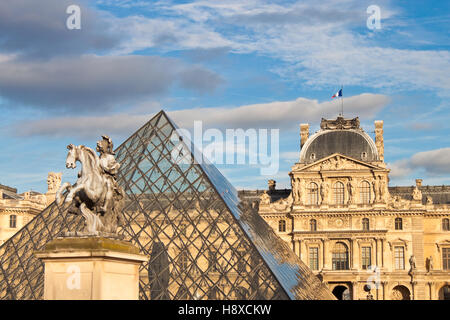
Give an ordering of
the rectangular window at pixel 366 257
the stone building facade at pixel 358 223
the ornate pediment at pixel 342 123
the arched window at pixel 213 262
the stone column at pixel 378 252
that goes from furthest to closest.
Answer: the ornate pediment at pixel 342 123
the rectangular window at pixel 366 257
the stone building facade at pixel 358 223
the stone column at pixel 378 252
the arched window at pixel 213 262

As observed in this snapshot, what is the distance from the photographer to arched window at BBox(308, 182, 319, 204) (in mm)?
68062

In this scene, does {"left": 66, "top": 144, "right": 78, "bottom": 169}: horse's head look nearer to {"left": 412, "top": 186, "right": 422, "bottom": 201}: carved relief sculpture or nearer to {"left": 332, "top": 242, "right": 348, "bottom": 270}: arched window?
{"left": 332, "top": 242, "right": 348, "bottom": 270}: arched window

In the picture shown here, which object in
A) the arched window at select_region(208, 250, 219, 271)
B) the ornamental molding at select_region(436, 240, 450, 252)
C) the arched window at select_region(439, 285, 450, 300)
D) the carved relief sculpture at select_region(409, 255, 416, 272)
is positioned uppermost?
the ornamental molding at select_region(436, 240, 450, 252)

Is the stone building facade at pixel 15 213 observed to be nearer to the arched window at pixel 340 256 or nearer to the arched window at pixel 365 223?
the arched window at pixel 340 256

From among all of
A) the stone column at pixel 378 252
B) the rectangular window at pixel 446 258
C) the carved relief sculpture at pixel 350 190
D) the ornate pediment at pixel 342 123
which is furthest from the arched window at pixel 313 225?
the rectangular window at pixel 446 258

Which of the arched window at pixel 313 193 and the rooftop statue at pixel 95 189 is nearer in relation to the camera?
the rooftop statue at pixel 95 189

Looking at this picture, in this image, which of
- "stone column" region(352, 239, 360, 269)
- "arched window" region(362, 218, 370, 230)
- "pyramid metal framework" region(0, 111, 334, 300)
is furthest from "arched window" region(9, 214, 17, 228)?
"pyramid metal framework" region(0, 111, 334, 300)

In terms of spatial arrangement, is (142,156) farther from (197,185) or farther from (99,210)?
(99,210)

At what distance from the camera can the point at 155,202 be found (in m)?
23.3

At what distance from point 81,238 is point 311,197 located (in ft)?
186

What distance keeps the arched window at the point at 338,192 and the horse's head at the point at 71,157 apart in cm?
5607

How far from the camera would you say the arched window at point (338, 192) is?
67.8m

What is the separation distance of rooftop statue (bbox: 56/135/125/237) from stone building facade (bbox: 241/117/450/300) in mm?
54219

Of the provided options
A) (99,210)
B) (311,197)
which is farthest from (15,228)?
(99,210)
